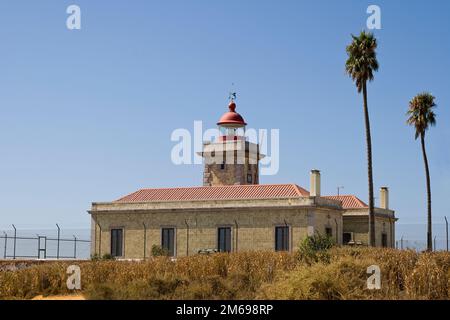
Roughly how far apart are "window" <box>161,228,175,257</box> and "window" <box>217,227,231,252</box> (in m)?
3.23

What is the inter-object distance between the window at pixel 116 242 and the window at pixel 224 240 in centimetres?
726

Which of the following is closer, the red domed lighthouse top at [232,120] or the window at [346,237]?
the window at [346,237]

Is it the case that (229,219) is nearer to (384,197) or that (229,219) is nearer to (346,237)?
(346,237)

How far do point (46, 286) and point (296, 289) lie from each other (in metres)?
8.31

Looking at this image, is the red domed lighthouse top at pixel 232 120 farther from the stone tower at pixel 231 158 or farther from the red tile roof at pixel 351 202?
the red tile roof at pixel 351 202

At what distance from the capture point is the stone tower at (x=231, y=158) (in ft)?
175

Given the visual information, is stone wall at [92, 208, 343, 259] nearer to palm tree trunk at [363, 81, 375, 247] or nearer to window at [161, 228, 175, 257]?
window at [161, 228, 175, 257]

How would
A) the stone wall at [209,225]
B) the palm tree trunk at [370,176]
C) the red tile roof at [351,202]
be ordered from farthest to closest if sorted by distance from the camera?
the red tile roof at [351,202] < the stone wall at [209,225] < the palm tree trunk at [370,176]

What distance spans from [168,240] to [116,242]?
4098 mm

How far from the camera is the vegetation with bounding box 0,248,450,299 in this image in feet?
55.5

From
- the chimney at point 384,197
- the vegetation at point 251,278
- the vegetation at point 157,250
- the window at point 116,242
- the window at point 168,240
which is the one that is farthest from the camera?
the chimney at point 384,197

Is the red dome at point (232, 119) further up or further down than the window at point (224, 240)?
further up

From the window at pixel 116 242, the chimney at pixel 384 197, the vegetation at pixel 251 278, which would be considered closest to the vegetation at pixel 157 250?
the window at pixel 116 242

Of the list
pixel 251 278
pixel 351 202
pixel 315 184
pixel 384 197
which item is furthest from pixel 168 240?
pixel 251 278
